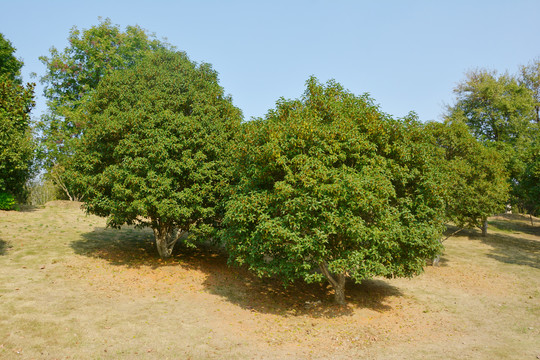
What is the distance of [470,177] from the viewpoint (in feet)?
88.0

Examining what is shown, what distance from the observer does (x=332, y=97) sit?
16.8 metres

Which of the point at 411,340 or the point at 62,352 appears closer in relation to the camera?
the point at 62,352

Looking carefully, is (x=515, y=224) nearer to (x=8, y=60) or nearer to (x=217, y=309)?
(x=217, y=309)

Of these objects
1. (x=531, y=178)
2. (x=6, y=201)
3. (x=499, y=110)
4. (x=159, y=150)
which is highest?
(x=499, y=110)

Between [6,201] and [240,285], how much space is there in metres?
25.1

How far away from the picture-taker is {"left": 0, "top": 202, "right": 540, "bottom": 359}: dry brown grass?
38.3 feet

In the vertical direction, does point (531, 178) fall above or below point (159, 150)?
above

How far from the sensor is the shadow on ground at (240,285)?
54.4 ft

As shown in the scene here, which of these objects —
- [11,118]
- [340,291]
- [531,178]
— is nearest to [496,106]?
[531,178]

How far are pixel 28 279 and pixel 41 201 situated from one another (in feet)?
167

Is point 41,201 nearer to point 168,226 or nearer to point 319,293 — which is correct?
point 168,226

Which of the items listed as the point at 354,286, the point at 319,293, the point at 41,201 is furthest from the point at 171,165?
the point at 41,201

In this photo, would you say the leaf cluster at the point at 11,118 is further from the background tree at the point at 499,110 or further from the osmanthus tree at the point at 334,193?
the background tree at the point at 499,110

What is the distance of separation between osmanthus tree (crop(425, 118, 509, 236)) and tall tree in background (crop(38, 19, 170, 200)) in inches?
1270
